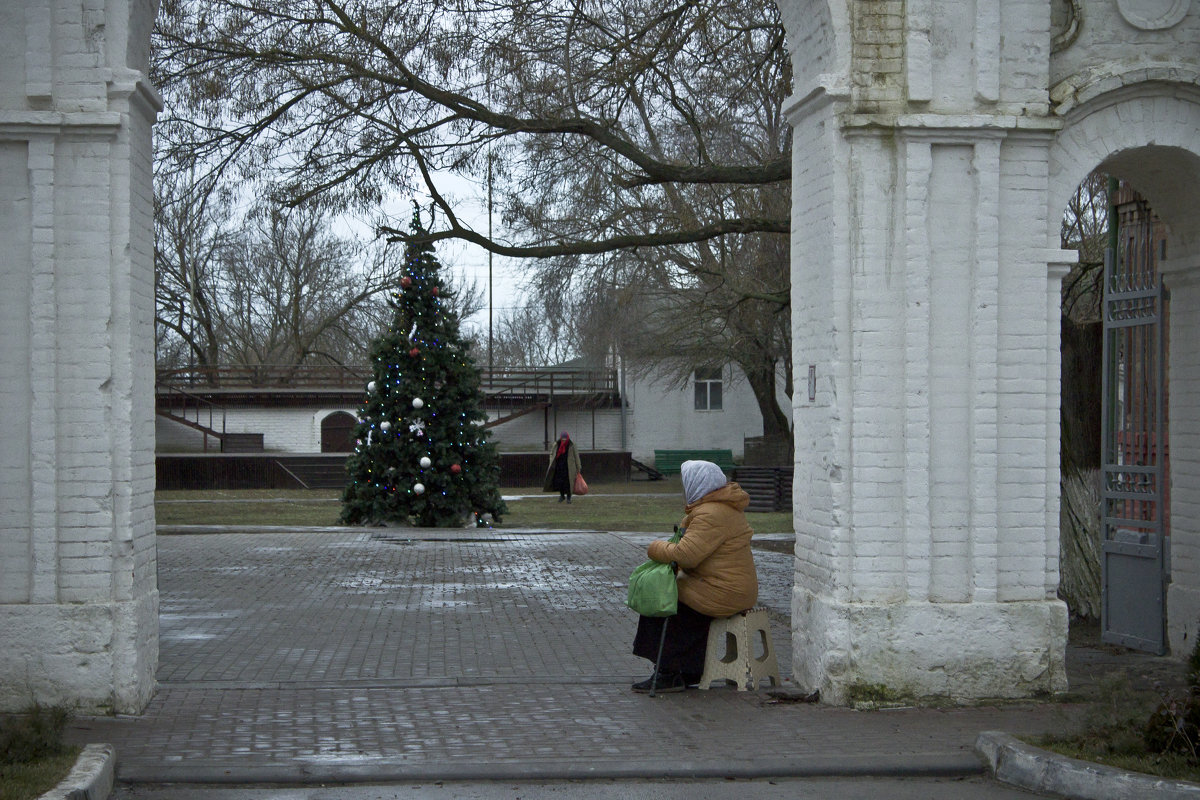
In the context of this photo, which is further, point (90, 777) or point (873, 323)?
point (873, 323)

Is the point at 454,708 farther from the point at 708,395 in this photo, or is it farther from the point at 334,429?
the point at 334,429

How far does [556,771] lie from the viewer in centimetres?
632

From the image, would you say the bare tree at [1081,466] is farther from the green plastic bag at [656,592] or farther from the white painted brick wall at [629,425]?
the white painted brick wall at [629,425]

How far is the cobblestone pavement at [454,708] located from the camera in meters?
6.47

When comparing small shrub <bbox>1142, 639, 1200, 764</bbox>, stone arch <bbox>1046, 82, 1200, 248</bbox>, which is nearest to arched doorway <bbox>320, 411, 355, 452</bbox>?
stone arch <bbox>1046, 82, 1200, 248</bbox>

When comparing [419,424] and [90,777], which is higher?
[419,424]

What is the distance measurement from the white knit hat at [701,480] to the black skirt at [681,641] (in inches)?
28.4

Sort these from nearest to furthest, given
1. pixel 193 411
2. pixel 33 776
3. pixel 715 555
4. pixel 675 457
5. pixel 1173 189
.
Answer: pixel 33 776
pixel 715 555
pixel 1173 189
pixel 675 457
pixel 193 411

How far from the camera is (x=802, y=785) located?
630 cm

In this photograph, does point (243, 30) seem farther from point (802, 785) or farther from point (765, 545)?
point (765, 545)

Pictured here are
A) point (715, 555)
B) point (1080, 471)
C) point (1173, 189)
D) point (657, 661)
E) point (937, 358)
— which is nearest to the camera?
point (937, 358)

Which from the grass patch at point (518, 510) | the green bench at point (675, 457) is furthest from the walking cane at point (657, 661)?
the green bench at point (675, 457)

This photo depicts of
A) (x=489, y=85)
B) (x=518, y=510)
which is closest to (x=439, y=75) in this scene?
(x=489, y=85)

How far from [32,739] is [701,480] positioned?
413cm
